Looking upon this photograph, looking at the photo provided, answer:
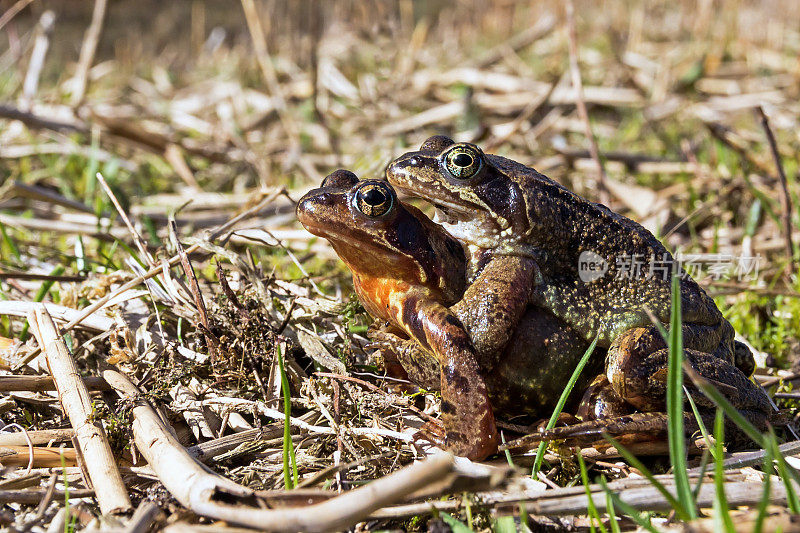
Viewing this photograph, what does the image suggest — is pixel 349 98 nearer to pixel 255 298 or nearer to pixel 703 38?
pixel 255 298

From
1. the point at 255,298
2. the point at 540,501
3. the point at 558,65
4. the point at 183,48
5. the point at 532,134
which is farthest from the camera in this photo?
the point at 183,48

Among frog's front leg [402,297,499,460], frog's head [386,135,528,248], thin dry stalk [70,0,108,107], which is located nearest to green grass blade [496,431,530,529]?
frog's front leg [402,297,499,460]

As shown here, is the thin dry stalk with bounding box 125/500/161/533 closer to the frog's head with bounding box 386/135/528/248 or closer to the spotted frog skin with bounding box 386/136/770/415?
the spotted frog skin with bounding box 386/136/770/415

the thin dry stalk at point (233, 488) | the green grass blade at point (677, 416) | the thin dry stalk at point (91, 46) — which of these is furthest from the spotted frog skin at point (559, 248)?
the thin dry stalk at point (91, 46)

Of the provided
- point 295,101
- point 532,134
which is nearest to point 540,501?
point 532,134

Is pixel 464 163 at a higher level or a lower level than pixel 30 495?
higher

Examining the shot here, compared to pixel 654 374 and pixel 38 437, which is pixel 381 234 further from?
pixel 38 437

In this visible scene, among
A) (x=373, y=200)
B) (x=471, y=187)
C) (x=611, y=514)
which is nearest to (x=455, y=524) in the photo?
(x=611, y=514)
